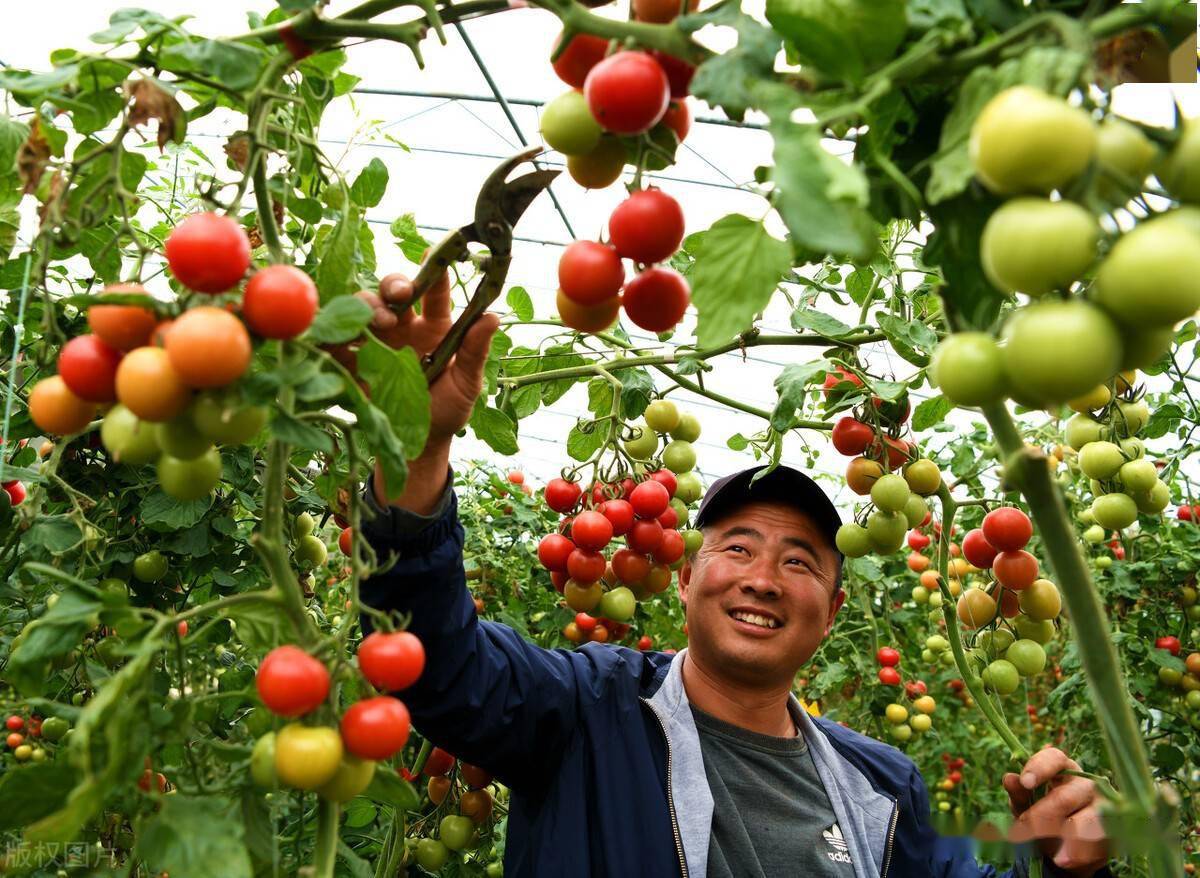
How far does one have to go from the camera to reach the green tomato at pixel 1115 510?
1.83 meters

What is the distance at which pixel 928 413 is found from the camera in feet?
5.57

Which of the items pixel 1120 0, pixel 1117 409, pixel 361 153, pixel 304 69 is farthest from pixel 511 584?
pixel 361 153

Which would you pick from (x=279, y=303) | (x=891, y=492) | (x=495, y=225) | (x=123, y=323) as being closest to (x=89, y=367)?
(x=123, y=323)

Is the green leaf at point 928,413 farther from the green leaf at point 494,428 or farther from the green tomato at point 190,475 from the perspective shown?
the green tomato at point 190,475

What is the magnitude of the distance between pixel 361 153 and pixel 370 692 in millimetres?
7988

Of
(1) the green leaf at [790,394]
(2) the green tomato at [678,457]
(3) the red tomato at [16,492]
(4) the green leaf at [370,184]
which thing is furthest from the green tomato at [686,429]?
(3) the red tomato at [16,492]

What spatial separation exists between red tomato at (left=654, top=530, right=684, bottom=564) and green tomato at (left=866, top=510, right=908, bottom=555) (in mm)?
398

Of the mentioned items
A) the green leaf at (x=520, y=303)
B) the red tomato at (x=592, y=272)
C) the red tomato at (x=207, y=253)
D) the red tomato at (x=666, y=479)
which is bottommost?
the red tomato at (x=207, y=253)

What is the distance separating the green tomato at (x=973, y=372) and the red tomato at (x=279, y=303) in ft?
1.41

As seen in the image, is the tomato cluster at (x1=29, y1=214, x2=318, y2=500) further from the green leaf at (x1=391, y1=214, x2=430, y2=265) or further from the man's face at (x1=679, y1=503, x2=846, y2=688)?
the man's face at (x1=679, y1=503, x2=846, y2=688)

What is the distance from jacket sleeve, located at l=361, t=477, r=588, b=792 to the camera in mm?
1357

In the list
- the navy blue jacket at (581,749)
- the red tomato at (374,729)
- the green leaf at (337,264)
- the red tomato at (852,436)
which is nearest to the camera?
the red tomato at (374,729)

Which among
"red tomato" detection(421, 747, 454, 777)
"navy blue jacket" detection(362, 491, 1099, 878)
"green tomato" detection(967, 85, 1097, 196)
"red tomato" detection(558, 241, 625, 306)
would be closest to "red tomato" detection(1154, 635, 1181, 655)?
"navy blue jacket" detection(362, 491, 1099, 878)

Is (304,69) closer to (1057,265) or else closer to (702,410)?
(1057,265)
